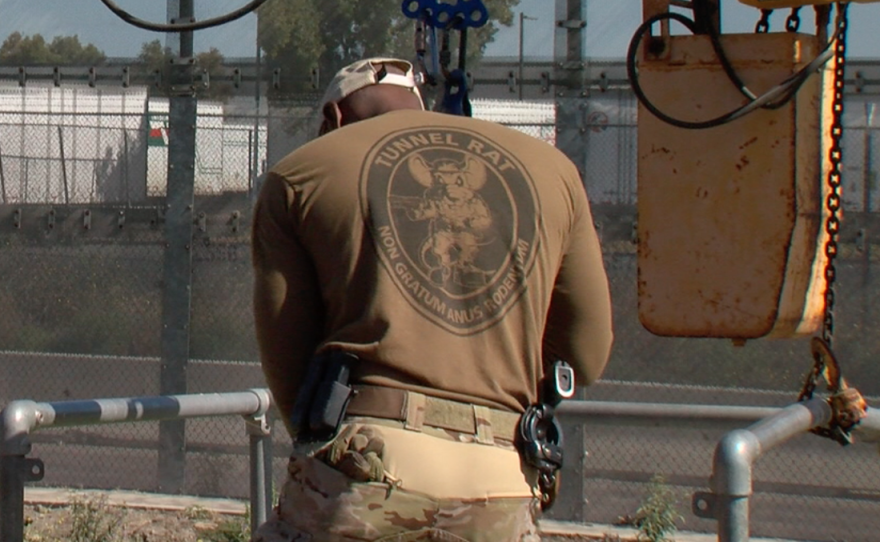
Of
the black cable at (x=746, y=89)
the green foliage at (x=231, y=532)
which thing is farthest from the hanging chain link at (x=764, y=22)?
the green foliage at (x=231, y=532)

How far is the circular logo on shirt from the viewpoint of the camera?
2.72 metres

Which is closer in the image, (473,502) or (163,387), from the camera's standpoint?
(473,502)

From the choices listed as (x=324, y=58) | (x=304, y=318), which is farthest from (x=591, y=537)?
(x=304, y=318)

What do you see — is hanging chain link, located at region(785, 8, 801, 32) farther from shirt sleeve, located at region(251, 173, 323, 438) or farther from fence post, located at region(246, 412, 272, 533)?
fence post, located at region(246, 412, 272, 533)

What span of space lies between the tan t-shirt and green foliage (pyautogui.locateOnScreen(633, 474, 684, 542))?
359cm

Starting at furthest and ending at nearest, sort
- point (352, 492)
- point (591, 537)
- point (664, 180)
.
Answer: point (591, 537) < point (664, 180) < point (352, 492)

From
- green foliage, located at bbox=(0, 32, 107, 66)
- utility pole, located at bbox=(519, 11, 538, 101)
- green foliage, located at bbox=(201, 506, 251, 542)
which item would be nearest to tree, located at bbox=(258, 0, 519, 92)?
utility pole, located at bbox=(519, 11, 538, 101)

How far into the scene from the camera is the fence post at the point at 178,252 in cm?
764

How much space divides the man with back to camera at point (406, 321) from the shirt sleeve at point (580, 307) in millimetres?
90

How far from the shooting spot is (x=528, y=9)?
7.47 metres

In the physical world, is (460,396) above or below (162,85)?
below

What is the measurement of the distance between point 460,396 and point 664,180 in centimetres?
93

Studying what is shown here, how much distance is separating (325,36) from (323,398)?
17.9 feet

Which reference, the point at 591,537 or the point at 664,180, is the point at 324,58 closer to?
the point at 591,537
